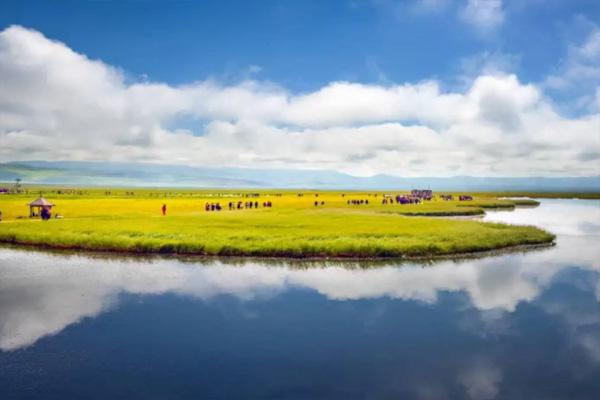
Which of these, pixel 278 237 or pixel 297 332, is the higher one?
pixel 278 237

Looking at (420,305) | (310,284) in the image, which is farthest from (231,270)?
(420,305)

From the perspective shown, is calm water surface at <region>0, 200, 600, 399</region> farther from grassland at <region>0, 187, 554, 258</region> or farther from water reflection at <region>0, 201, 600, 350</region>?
grassland at <region>0, 187, 554, 258</region>

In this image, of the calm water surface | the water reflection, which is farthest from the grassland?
the calm water surface

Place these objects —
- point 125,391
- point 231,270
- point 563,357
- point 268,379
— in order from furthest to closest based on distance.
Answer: point 231,270
point 563,357
point 268,379
point 125,391

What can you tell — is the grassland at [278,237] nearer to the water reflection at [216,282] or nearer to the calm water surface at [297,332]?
the water reflection at [216,282]

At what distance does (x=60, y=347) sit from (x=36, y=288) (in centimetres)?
1090

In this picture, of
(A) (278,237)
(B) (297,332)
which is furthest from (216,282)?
(A) (278,237)

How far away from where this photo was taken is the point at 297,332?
2058cm

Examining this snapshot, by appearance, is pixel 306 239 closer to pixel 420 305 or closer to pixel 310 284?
pixel 310 284

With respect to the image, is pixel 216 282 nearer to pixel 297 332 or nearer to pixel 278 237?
pixel 297 332

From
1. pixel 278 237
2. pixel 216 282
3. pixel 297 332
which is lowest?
pixel 297 332

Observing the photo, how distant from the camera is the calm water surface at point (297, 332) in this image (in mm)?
15383

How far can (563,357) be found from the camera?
17797 mm

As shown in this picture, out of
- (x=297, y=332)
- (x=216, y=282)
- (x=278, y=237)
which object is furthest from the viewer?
(x=278, y=237)
